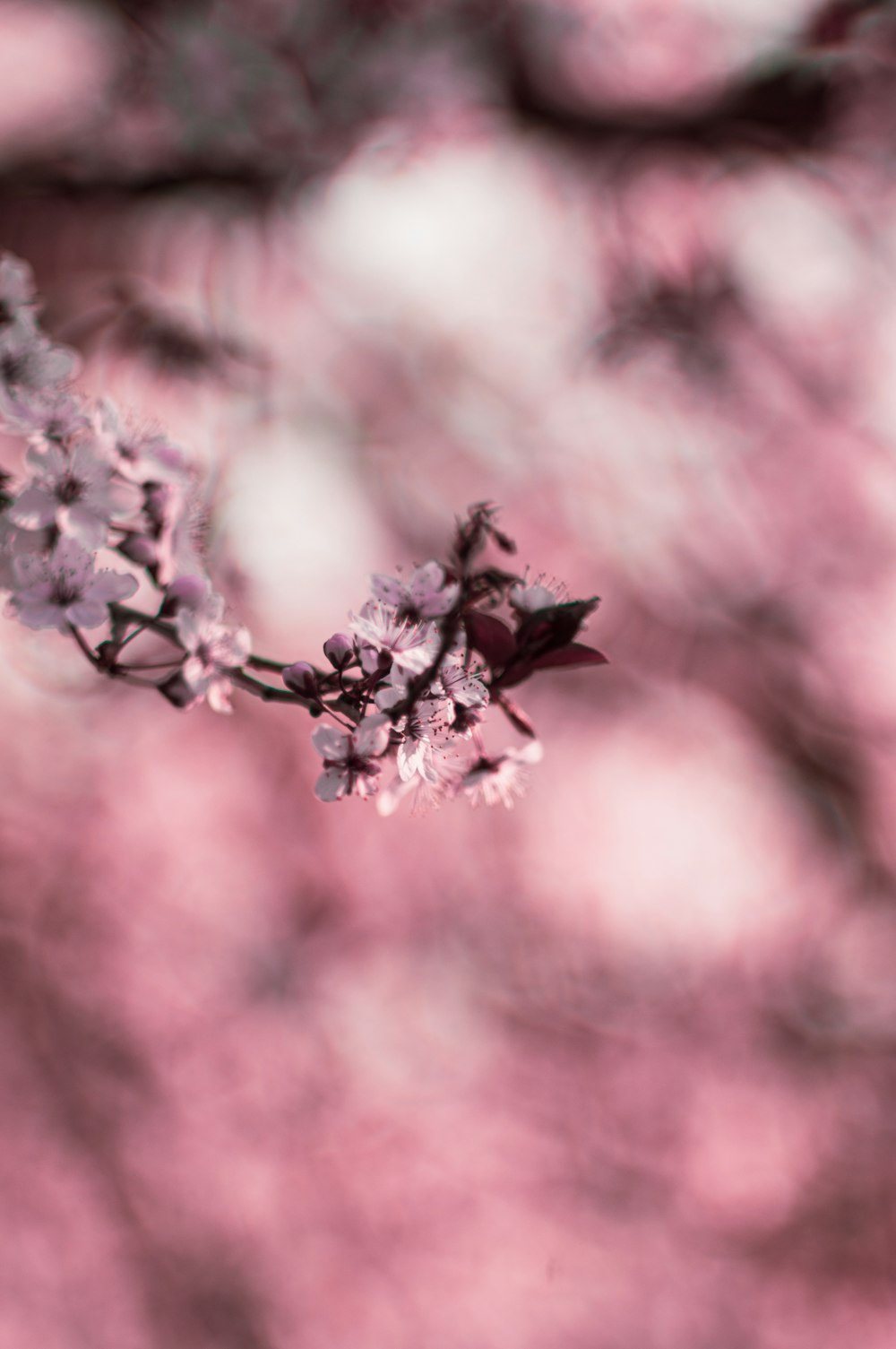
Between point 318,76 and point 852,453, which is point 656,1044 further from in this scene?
point 318,76

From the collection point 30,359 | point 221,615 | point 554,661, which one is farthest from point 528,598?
point 30,359

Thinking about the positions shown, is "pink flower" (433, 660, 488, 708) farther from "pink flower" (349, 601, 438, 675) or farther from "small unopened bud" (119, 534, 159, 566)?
"small unopened bud" (119, 534, 159, 566)

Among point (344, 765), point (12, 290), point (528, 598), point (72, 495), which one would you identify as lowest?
point (344, 765)

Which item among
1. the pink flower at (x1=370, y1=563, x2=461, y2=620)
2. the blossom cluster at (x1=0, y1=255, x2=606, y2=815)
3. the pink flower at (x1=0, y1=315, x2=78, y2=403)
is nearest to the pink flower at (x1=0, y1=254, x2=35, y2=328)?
the pink flower at (x1=0, y1=315, x2=78, y2=403)

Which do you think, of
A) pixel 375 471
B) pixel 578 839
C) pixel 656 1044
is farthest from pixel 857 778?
pixel 375 471

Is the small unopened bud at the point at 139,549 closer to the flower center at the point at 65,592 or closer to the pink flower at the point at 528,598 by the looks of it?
the flower center at the point at 65,592

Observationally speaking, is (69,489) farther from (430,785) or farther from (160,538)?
(430,785)
